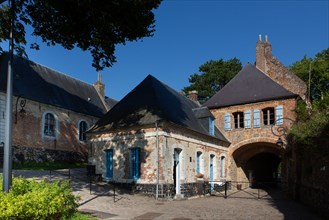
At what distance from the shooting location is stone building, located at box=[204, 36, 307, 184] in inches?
840

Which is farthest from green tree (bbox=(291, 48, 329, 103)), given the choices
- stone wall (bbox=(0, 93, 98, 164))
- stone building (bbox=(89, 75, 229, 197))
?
stone wall (bbox=(0, 93, 98, 164))

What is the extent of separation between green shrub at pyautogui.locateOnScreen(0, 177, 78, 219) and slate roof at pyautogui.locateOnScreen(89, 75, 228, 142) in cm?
862

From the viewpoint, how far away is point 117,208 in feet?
36.4

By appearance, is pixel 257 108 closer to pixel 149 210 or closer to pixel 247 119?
pixel 247 119

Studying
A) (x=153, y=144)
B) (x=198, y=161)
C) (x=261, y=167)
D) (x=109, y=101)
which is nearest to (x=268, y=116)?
Result: (x=198, y=161)

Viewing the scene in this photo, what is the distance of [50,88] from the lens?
24.8 metres

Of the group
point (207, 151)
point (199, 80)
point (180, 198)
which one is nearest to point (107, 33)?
point (180, 198)

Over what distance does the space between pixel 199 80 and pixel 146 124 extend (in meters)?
34.2

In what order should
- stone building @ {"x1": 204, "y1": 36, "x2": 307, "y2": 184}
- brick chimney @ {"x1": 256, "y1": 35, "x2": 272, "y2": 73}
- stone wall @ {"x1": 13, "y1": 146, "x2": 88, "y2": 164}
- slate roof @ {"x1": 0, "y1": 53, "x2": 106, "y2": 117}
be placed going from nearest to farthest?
stone wall @ {"x1": 13, "y1": 146, "x2": 88, "y2": 164} < stone building @ {"x1": 204, "y1": 36, "x2": 307, "y2": 184} < slate roof @ {"x1": 0, "y1": 53, "x2": 106, "y2": 117} < brick chimney @ {"x1": 256, "y1": 35, "x2": 272, "y2": 73}

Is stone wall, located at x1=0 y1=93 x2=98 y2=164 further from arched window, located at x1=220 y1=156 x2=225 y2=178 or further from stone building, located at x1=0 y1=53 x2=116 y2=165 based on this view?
arched window, located at x1=220 y1=156 x2=225 y2=178

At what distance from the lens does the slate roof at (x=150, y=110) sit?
1630cm

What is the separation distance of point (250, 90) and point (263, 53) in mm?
3699

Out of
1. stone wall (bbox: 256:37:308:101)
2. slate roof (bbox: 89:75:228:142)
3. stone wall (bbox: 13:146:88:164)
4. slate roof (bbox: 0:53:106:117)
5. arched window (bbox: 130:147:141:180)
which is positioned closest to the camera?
arched window (bbox: 130:147:141:180)

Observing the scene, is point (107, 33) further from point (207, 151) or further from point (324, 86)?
point (324, 86)
